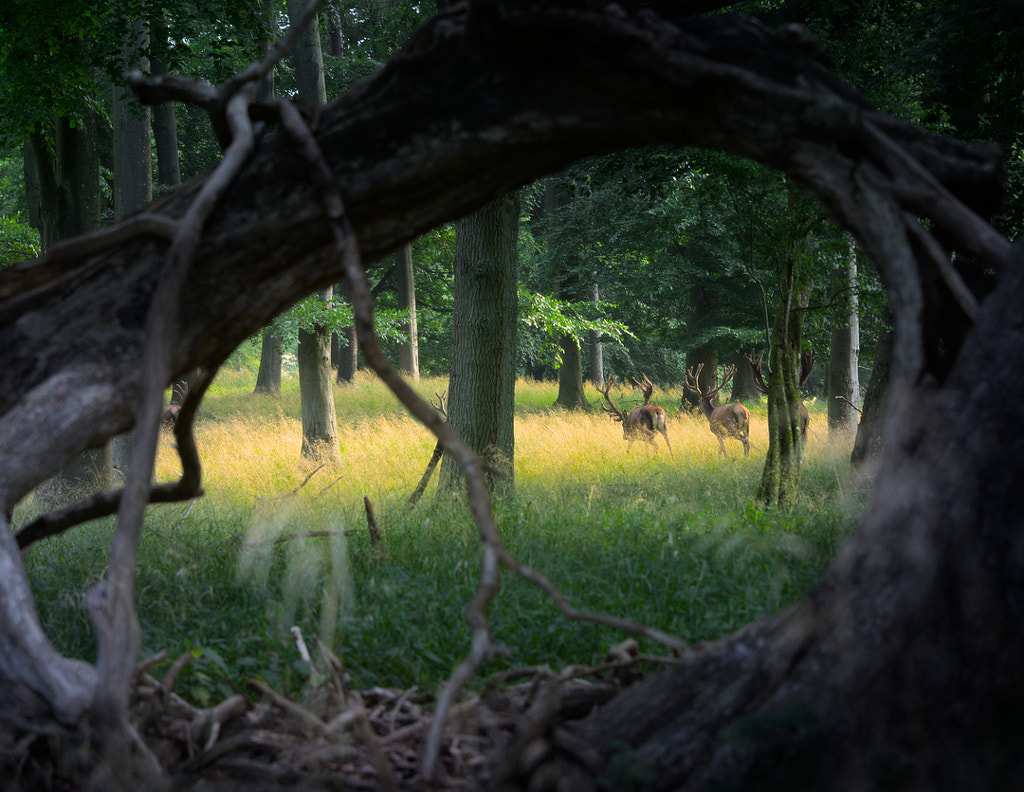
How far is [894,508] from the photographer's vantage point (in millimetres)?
1797

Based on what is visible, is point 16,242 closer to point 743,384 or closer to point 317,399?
point 317,399

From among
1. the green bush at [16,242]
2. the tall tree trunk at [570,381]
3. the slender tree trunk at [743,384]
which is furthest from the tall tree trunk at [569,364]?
the green bush at [16,242]

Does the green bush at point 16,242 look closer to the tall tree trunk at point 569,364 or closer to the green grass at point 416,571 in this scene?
the green grass at point 416,571

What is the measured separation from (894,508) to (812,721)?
22.1 inches

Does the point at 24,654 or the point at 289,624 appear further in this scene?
the point at 289,624

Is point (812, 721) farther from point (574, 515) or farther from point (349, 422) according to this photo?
point (349, 422)

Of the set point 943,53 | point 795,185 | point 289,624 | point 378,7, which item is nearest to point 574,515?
point 289,624

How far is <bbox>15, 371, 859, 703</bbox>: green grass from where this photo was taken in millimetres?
3908

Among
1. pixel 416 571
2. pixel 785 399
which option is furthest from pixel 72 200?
pixel 785 399

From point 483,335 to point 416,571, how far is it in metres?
3.69

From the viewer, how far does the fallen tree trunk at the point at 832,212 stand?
1.68 meters

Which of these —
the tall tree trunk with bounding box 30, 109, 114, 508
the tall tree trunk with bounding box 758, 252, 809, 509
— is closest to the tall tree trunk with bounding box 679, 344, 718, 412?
the tall tree trunk with bounding box 758, 252, 809, 509

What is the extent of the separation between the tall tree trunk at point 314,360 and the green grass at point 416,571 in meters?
2.72

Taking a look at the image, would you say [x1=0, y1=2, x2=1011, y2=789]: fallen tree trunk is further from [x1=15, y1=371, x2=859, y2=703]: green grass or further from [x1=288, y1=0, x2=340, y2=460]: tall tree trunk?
[x1=288, y1=0, x2=340, y2=460]: tall tree trunk
